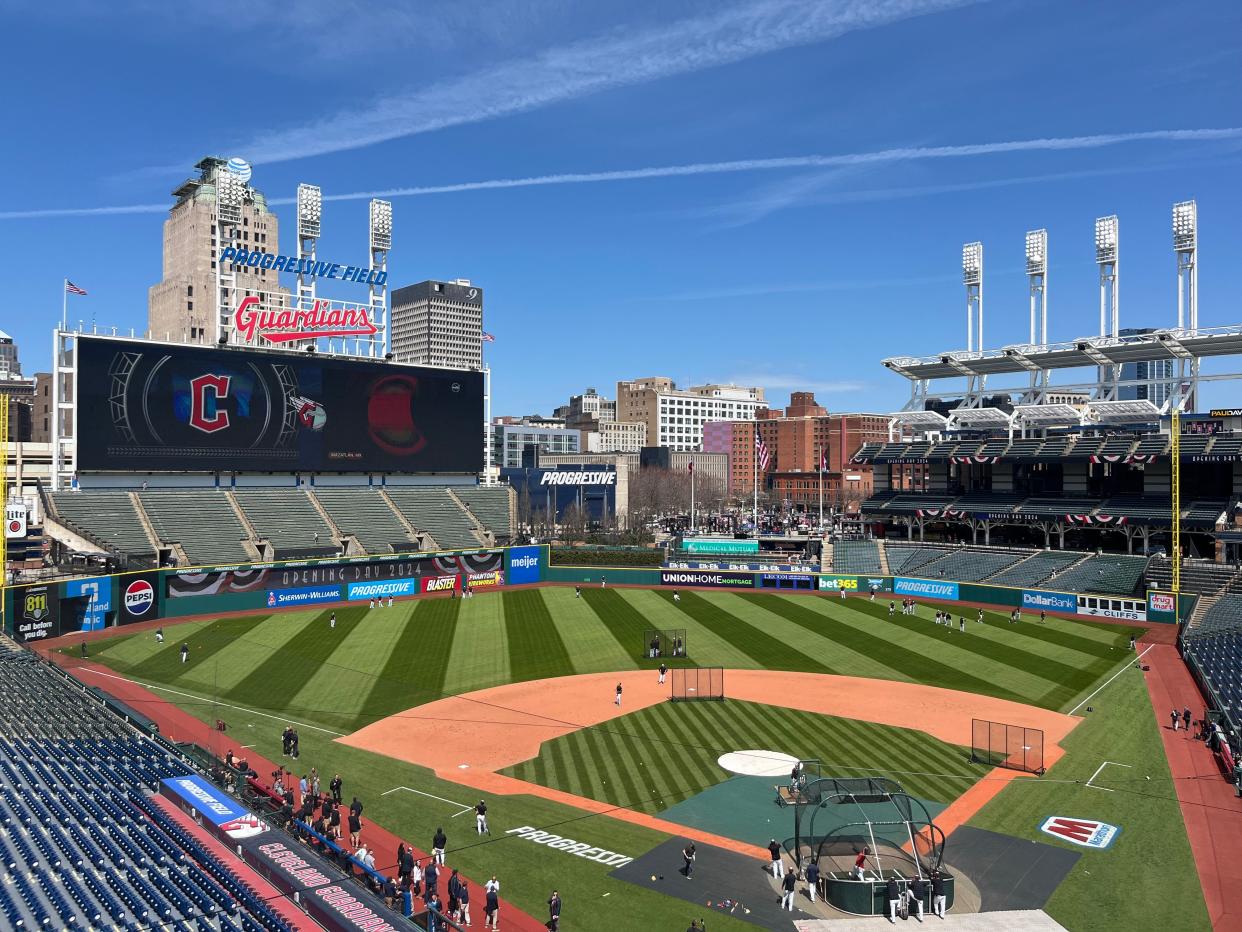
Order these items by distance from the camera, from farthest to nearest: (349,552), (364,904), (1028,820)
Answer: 1. (349,552)
2. (1028,820)
3. (364,904)

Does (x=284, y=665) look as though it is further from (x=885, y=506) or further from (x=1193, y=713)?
(x=885, y=506)

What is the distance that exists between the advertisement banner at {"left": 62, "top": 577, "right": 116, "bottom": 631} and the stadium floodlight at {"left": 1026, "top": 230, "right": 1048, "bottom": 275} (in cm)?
6695

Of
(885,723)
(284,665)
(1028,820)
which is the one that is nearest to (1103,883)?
(1028,820)

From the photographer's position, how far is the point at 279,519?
64.9m

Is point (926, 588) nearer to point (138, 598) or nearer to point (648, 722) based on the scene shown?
point (648, 722)

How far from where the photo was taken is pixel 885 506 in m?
78.8

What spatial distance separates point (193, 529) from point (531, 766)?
40136mm

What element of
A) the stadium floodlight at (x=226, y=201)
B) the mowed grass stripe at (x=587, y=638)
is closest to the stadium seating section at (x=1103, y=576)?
the mowed grass stripe at (x=587, y=638)

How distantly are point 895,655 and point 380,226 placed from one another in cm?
5149

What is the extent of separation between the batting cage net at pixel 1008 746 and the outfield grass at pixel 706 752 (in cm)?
77

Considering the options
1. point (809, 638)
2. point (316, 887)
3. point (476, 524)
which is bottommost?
point (809, 638)

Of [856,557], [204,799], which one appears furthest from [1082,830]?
[856,557]

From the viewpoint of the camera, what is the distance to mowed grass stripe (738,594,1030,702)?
132 ft

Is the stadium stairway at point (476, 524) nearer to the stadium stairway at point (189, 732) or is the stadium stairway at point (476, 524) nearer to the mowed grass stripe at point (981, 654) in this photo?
the mowed grass stripe at point (981, 654)
